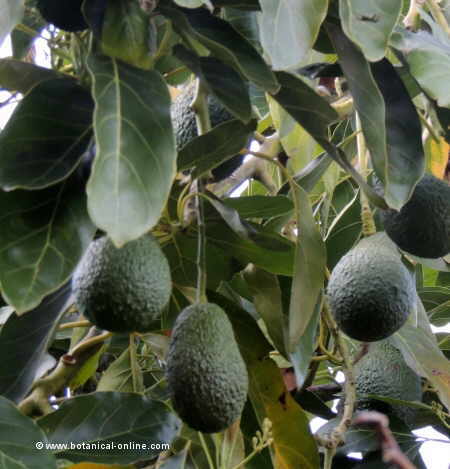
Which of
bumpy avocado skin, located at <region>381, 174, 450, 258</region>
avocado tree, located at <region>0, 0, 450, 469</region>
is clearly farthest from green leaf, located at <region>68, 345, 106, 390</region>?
bumpy avocado skin, located at <region>381, 174, 450, 258</region>

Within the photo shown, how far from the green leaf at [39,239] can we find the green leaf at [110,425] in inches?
13.2

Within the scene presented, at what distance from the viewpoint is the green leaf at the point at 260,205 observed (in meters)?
1.31

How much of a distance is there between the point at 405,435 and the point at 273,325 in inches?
17.0

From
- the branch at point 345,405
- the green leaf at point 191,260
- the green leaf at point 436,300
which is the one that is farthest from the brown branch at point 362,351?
the green leaf at point 191,260

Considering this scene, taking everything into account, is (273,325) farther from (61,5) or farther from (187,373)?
(61,5)

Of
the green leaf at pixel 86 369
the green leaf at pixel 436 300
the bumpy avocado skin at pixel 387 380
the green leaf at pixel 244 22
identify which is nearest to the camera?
the green leaf at pixel 244 22

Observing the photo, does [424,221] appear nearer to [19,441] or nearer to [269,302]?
[269,302]

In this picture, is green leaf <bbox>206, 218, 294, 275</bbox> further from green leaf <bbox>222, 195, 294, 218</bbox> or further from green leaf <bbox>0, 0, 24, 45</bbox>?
green leaf <bbox>0, 0, 24, 45</bbox>

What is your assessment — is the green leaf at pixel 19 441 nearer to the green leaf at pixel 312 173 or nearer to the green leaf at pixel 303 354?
the green leaf at pixel 303 354

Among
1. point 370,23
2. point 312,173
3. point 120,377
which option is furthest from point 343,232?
point 370,23

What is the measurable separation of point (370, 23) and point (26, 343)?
616 millimetres

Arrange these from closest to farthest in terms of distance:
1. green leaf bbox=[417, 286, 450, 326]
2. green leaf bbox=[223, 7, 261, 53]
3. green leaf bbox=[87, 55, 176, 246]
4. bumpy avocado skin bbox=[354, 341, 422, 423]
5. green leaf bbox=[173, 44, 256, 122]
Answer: green leaf bbox=[87, 55, 176, 246]
green leaf bbox=[173, 44, 256, 122]
green leaf bbox=[223, 7, 261, 53]
bumpy avocado skin bbox=[354, 341, 422, 423]
green leaf bbox=[417, 286, 450, 326]

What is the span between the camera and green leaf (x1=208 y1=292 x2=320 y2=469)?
51.8 inches

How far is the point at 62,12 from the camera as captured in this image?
3.48 ft
